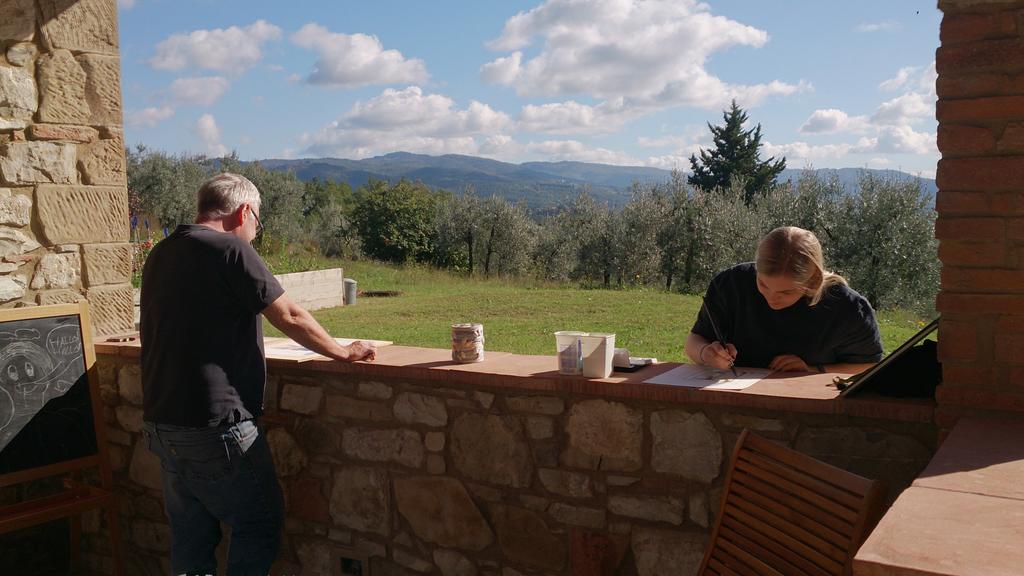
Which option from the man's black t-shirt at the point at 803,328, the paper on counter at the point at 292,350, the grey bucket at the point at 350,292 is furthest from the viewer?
the grey bucket at the point at 350,292

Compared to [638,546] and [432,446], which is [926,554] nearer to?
[638,546]

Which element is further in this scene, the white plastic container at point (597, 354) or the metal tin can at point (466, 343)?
the metal tin can at point (466, 343)

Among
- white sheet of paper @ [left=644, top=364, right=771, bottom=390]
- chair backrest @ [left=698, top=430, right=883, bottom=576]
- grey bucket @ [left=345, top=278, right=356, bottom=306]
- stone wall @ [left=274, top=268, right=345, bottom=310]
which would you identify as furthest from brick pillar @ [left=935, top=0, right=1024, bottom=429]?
grey bucket @ [left=345, top=278, right=356, bottom=306]

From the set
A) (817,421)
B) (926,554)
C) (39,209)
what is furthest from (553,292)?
(926,554)

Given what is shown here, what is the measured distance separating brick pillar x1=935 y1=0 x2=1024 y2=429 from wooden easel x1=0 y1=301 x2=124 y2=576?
3.51 metres

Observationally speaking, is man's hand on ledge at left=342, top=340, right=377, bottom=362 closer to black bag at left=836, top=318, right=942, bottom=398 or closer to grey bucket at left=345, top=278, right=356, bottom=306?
black bag at left=836, top=318, right=942, bottom=398

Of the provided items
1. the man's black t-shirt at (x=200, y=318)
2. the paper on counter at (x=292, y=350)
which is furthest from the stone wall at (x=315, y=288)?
the man's black t-shirt at (x=200, y=318)

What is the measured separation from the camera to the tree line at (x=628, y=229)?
23672mm

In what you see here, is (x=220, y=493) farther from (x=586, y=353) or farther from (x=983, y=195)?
(x=983, y=195)

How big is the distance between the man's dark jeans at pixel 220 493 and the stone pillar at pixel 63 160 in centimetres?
152

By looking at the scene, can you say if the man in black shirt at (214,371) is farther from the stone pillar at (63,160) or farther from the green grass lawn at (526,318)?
the green grass lawn at (526,318)

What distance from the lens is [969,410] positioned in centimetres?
215

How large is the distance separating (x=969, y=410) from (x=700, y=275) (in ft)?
87.7

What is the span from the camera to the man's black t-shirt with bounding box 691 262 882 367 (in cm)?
296
